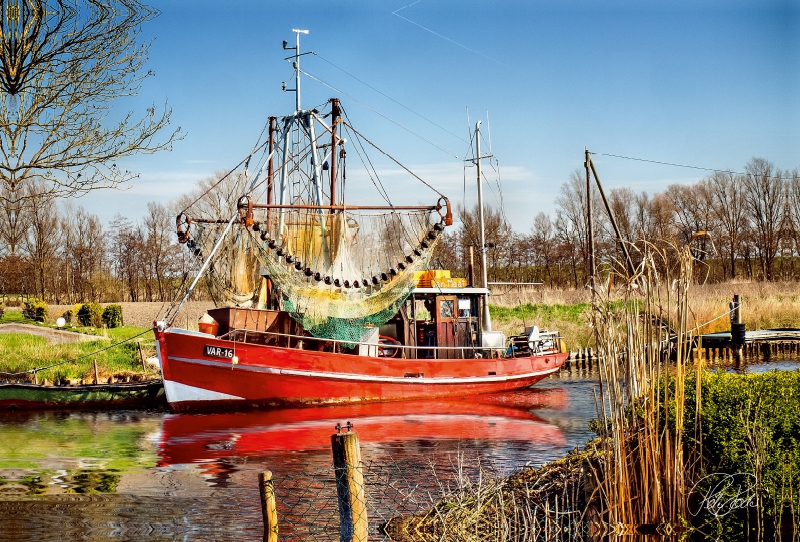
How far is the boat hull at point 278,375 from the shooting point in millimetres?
19125

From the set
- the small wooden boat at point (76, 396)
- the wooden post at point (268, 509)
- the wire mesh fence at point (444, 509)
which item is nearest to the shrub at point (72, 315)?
the small wooden boat at point (76, 396)

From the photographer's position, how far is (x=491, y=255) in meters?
57.2

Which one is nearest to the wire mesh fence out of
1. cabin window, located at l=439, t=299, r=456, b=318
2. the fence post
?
the fence post

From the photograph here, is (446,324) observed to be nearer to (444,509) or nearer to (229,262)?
(229,262)

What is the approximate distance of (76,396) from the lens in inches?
763

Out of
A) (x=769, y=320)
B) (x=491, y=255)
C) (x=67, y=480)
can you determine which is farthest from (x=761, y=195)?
(x=67, y=480)

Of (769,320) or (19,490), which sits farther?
(769,320)

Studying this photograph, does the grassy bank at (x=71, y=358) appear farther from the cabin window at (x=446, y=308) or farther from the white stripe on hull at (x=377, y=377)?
the cabin window at (x=446, y=308)

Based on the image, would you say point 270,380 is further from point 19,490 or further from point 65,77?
point 65,77

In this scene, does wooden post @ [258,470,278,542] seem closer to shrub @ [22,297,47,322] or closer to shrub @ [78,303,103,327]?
shrub @ [78,303,103,327]

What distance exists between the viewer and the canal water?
9.13 meters

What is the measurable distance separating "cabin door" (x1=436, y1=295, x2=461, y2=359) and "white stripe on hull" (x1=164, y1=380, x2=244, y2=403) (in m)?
6.48

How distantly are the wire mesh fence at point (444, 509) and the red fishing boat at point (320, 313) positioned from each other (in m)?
8.04

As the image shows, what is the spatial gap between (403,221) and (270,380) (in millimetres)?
5389
